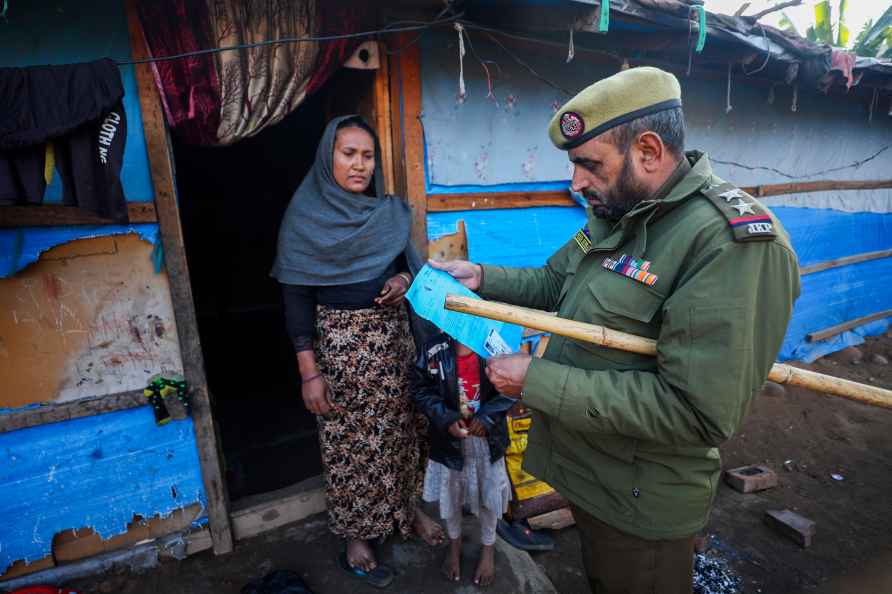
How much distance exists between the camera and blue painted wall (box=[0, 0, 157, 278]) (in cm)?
198

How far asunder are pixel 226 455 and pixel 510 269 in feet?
10.9

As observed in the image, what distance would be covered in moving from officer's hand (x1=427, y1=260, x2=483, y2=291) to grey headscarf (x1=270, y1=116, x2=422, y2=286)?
43 centimetres

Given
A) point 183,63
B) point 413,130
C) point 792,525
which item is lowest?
point 792,525

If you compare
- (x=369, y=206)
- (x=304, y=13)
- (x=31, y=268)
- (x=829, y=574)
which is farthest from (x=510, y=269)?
(x=829, y=574)

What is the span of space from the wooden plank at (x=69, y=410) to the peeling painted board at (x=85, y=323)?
1.5 inches

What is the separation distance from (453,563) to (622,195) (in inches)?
87.5

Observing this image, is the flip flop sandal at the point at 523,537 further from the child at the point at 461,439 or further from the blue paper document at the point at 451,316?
the blue paper document at the point at 451,316

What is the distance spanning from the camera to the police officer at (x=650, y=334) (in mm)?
1176

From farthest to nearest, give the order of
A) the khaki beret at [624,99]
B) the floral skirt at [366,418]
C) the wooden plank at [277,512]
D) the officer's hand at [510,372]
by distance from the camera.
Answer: the wooden plank at [277,512], the floral skirt at [366,418], the officer's hand at [510,372], the khaki beret at [624,99]

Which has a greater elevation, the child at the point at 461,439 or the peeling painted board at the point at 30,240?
the peeling painted board at the point at 30,240

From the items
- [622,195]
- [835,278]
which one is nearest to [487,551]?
[622,195]

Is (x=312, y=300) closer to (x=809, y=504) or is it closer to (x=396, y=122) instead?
(x=396, y=122)

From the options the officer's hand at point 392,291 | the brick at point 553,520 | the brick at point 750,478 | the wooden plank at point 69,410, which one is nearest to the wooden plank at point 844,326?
the brick at point 750,478

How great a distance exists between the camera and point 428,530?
2826 mm
